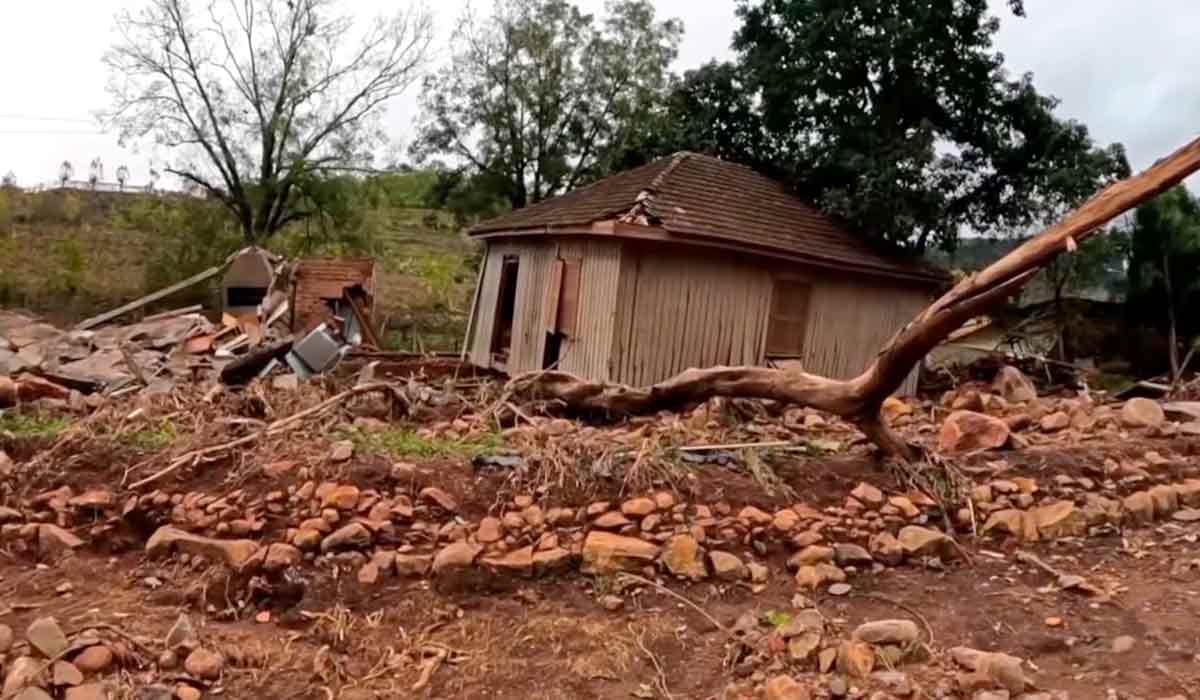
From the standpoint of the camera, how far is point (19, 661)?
361 cm

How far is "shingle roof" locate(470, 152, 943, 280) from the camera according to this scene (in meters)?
11.0

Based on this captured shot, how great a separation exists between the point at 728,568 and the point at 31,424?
16.1 ft

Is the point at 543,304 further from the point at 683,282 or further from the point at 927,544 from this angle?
the point at 927,544

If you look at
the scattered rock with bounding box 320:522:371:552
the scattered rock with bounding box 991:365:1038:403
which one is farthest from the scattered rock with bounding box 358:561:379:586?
the scattered rock with bounding box 991:365:1038:403

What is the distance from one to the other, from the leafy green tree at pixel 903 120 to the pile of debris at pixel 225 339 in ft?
22.9

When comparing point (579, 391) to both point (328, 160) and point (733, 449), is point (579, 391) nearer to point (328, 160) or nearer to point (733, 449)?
point (733, 449)

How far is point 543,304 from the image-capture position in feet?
39.1

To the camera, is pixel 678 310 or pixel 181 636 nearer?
pixel 181 636

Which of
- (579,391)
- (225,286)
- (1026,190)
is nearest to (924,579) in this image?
(579,391)

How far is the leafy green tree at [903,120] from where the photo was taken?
13.9 metres

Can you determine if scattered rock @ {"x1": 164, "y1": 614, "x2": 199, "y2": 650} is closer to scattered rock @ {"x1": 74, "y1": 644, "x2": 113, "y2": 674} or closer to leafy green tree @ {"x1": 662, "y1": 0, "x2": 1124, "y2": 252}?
scattered rock @ {"x1": 74, "y1": 644, "x2": 113, "y2": 674}

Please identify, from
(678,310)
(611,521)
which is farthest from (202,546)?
(678,310)

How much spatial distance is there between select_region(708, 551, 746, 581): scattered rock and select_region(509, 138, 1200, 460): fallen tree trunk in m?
1.41

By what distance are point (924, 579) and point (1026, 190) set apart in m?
11.7
